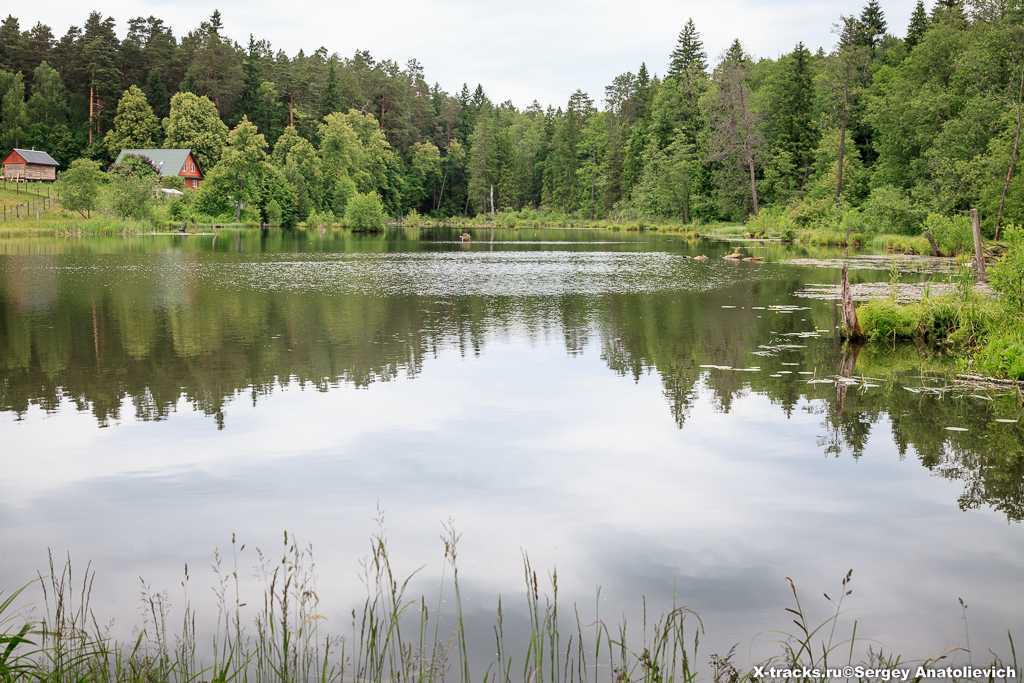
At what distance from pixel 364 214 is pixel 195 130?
73.2 feet

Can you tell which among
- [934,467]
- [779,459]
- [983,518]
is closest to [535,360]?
[779,459]

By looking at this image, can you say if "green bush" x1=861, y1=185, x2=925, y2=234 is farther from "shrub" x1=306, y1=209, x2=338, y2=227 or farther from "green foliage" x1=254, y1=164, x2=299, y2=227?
"green foliage" x1=254, y1=164, x2=299, y2=227

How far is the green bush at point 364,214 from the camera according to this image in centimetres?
7050

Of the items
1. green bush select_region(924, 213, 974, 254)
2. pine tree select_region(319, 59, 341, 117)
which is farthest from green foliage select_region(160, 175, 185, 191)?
green bush select_region(924, 213, 974, 254)

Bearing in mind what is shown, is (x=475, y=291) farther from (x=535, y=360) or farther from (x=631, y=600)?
(x=631, y=600)

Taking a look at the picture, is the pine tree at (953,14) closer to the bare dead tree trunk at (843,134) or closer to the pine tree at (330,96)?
the bare dead tree trunk at (843,134)

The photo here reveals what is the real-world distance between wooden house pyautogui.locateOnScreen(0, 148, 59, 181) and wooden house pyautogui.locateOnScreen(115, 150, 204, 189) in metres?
6.06

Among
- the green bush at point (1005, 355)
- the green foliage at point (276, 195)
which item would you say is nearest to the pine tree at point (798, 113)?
the green foliage at point (276, 195)

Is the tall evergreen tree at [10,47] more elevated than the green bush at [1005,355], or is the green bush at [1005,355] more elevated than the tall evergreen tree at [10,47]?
the tall evergreen tree at [10,47]

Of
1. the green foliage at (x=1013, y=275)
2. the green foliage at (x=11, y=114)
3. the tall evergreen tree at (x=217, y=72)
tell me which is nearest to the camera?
the green foliage at (x=1013, y=275)

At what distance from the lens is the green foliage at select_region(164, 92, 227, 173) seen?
78062 millimetres

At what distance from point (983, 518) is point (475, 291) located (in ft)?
58.9

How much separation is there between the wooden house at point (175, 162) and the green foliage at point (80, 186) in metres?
16.0

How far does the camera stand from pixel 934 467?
7625 millimetres
